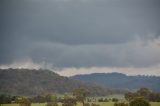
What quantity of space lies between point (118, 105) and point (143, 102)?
16757 millimetres

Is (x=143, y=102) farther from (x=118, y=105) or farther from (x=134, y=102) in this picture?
(x=118, y=105)

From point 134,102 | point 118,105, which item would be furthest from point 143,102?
point 118,105

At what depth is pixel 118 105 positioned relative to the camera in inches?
7283

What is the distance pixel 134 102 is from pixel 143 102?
3.92m

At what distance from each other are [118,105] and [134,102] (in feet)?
45.9

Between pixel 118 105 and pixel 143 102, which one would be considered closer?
pixel 143 102

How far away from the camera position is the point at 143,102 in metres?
172

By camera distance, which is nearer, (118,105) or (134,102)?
(134,102)

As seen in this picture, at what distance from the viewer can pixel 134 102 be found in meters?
173
